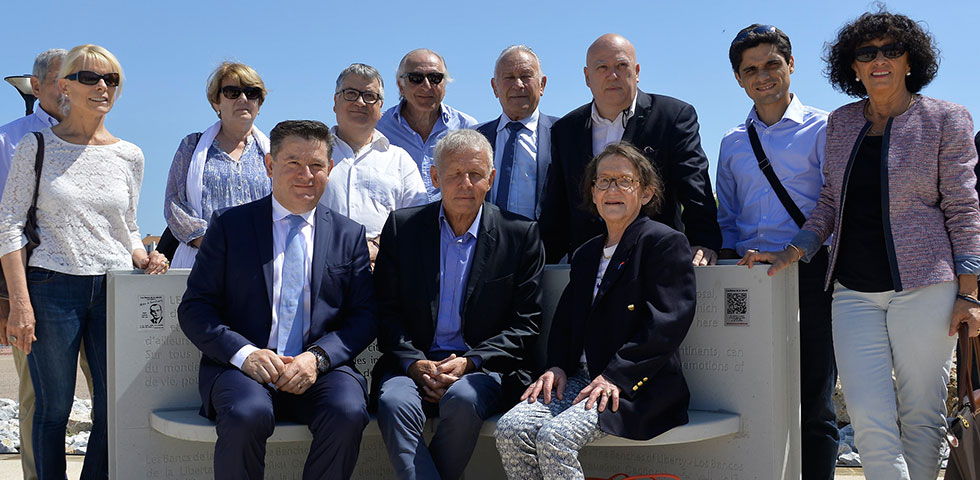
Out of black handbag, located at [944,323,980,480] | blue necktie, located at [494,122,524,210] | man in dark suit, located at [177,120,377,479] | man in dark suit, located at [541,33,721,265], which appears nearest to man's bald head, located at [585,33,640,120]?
man in dark suit, located at [541,33,721,265]

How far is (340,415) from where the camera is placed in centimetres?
374

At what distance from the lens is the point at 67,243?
4309mm

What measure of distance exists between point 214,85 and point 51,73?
1357 mm

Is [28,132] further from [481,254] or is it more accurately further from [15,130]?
[481,254]

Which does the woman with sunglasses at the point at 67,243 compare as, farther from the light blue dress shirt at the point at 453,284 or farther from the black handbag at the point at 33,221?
the light blue dress shirt at the point at 453,284

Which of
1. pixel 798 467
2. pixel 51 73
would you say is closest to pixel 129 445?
pixel 51 73

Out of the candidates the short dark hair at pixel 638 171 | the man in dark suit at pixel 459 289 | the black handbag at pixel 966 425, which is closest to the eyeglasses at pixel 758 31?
the short dark hair at pixel 638 171

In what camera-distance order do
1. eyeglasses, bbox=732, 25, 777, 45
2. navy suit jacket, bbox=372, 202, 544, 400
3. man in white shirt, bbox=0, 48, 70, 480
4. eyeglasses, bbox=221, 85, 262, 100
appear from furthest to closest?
eyeglasses, bbox=221, 85, 262, 100 < man in white shirt, bbox=0, 48, 70, 480 < eyeglasses, bbox=732, 25, 777, 45 < navy suit jacket, bbox=372, 202, 544, 400

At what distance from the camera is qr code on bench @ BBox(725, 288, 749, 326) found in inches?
167

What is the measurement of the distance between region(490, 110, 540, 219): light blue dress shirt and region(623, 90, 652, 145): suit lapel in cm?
64

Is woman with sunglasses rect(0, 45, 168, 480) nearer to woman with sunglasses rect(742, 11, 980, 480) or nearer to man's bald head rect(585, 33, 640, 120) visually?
man's bald head rect(585, 33, 640, 120)

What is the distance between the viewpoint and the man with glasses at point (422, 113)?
5621mm

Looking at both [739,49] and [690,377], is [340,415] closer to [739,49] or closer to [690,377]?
[690,377]

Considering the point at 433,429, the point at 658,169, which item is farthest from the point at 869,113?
the point at 433,429
